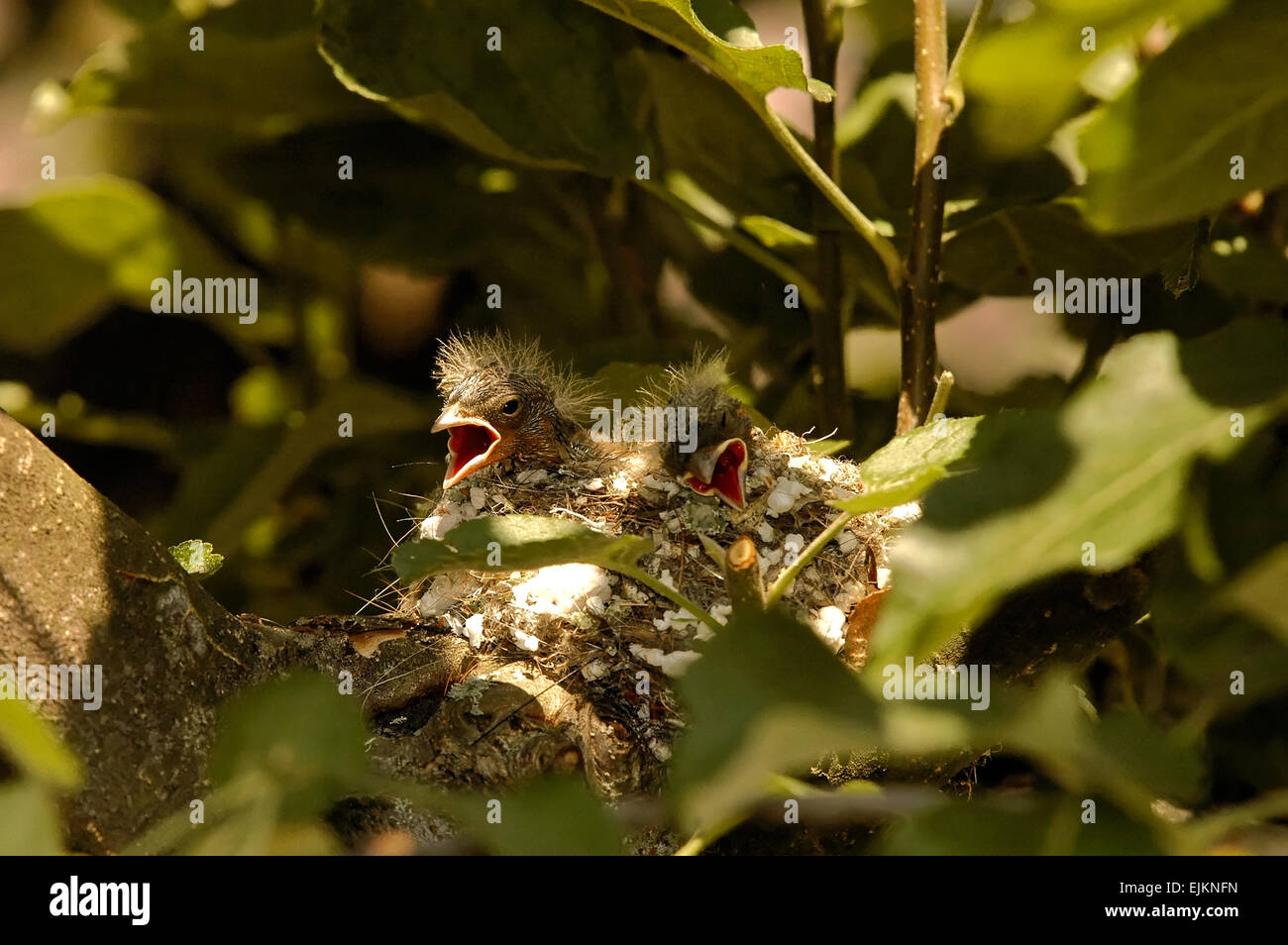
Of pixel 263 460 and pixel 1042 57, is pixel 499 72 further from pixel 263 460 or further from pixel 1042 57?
pixel 1042 57

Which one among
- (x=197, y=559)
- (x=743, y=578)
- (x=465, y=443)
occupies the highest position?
(x=465, y=443)

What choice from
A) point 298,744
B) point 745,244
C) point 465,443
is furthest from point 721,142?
point 298,744

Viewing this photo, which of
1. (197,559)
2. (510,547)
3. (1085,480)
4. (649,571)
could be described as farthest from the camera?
(649,571)

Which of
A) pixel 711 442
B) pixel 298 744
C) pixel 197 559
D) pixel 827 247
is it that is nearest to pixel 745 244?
pixel 827 247

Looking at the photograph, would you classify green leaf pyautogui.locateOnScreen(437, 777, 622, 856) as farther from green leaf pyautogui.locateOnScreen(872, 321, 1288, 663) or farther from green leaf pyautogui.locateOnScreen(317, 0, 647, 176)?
green leaf pyautogui.locateOnScreen(317, 0, 647, 176)

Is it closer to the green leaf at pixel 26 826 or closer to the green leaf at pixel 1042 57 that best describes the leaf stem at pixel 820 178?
the green leaf at pixel 1042 57

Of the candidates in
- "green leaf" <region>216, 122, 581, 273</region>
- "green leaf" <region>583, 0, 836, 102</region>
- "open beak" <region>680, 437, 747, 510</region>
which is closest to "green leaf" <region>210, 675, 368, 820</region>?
"green leaf" <region>583, 0, 836, 102</region>

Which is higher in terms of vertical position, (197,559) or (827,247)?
(827,247)

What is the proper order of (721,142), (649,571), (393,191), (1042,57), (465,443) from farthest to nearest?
(393,191)
(465,443)
(721,142)
(649,571)
(1042,57)

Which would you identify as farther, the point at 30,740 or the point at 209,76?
the point at 209,76
